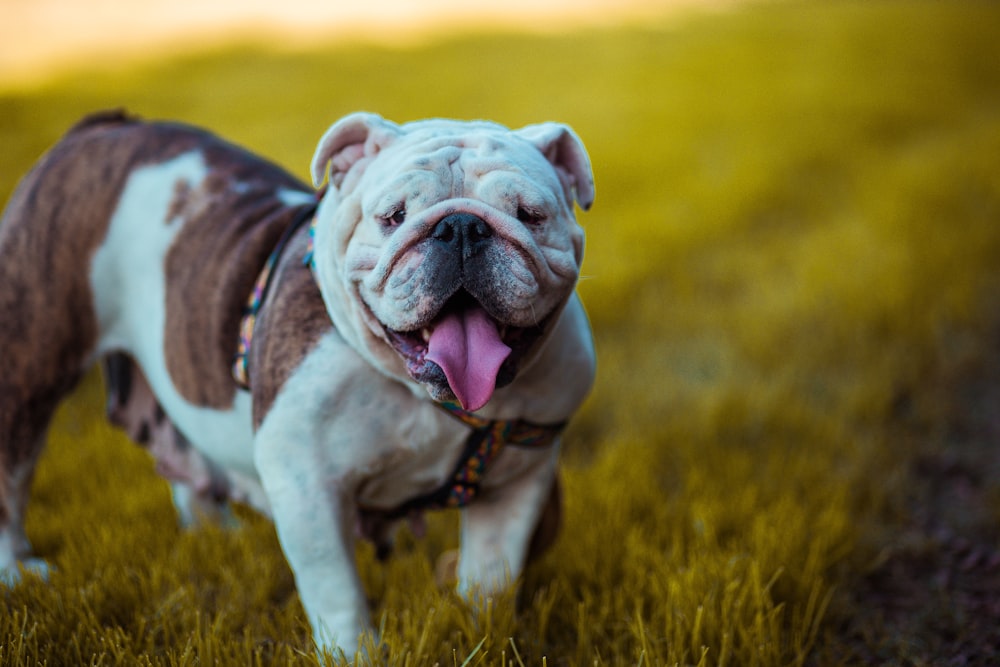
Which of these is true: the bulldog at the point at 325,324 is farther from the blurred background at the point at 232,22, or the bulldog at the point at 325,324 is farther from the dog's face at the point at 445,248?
the blurred background at the point at 232,22

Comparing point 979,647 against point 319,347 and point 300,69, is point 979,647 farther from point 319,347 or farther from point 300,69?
point 300,69

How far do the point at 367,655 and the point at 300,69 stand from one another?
9146 mm

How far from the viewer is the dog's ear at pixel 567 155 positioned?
2199 mm

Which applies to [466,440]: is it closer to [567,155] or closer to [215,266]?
[567,155]

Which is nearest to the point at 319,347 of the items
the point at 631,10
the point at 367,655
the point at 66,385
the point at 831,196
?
the point at 367,655

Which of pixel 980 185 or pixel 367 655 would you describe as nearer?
pixel 367 655

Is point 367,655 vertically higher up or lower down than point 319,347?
lower down

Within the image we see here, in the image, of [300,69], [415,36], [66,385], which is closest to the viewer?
[66,385]

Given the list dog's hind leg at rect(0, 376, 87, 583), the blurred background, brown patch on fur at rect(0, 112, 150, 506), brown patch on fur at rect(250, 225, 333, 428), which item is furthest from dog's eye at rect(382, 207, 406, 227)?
the blurred background

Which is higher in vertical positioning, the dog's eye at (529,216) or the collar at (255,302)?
the dog's eye at (529,216)

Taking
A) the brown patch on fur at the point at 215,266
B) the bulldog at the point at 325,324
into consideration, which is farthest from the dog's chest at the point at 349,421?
the brown patch on fur at the point at 215,266

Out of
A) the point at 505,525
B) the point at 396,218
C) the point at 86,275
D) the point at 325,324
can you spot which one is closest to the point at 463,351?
the point at 396,218

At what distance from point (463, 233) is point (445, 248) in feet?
0.17

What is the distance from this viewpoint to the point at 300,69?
10188 millimetres
